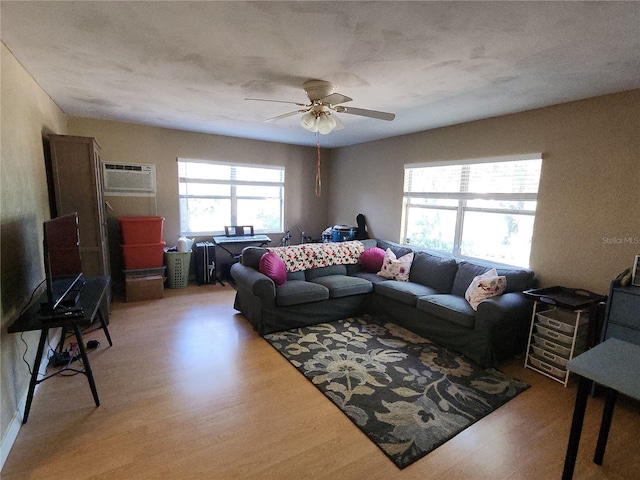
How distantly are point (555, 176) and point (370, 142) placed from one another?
2.90 metres

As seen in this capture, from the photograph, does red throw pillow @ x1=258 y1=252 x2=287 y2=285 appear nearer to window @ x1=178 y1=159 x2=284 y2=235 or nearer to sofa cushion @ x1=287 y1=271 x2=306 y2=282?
sofa cushion @ x1=287 y1=271 x2=306 y2=282

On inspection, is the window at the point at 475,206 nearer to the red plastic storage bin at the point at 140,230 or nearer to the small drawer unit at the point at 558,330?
the small drawer unit at the point at 558,330

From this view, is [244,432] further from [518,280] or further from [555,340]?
[518,280]

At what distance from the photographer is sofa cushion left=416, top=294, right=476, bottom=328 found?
2934mm

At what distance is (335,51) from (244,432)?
8.27 feet

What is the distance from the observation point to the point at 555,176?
10.2ft

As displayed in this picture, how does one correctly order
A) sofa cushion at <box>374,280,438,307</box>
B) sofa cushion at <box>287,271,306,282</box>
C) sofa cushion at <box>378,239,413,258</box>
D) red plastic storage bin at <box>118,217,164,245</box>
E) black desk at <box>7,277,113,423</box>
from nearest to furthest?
black desk at <box>7,277,113,423</box>
sofa cushion at <box>374,280,438,307</box>
sofa cushion at <box>287,271,306,282</box>
red plastic storage bin at <box>118,217,164,245</box>
sofa cushion at <box>378,239,413,258</box>

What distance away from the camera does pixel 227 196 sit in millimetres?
5520

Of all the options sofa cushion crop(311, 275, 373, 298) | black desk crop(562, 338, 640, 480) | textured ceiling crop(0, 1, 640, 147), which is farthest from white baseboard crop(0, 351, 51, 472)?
black desk crop(562, 338, 640, 480)

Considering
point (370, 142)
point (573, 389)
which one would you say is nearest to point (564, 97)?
point (573, 389)

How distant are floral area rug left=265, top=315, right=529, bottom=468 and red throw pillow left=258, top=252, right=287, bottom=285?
0.60 m

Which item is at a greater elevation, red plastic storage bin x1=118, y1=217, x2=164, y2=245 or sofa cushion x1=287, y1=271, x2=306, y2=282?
red plastic storage bin x1=118, y1=217, x2=164, y2=245

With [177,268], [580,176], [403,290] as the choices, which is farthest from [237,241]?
[580,176]

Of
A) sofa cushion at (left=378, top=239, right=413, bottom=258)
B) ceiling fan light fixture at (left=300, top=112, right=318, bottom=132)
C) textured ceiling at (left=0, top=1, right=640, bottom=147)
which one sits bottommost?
sofa cushion at (left=378, top=239, right=413, bottom=258)
